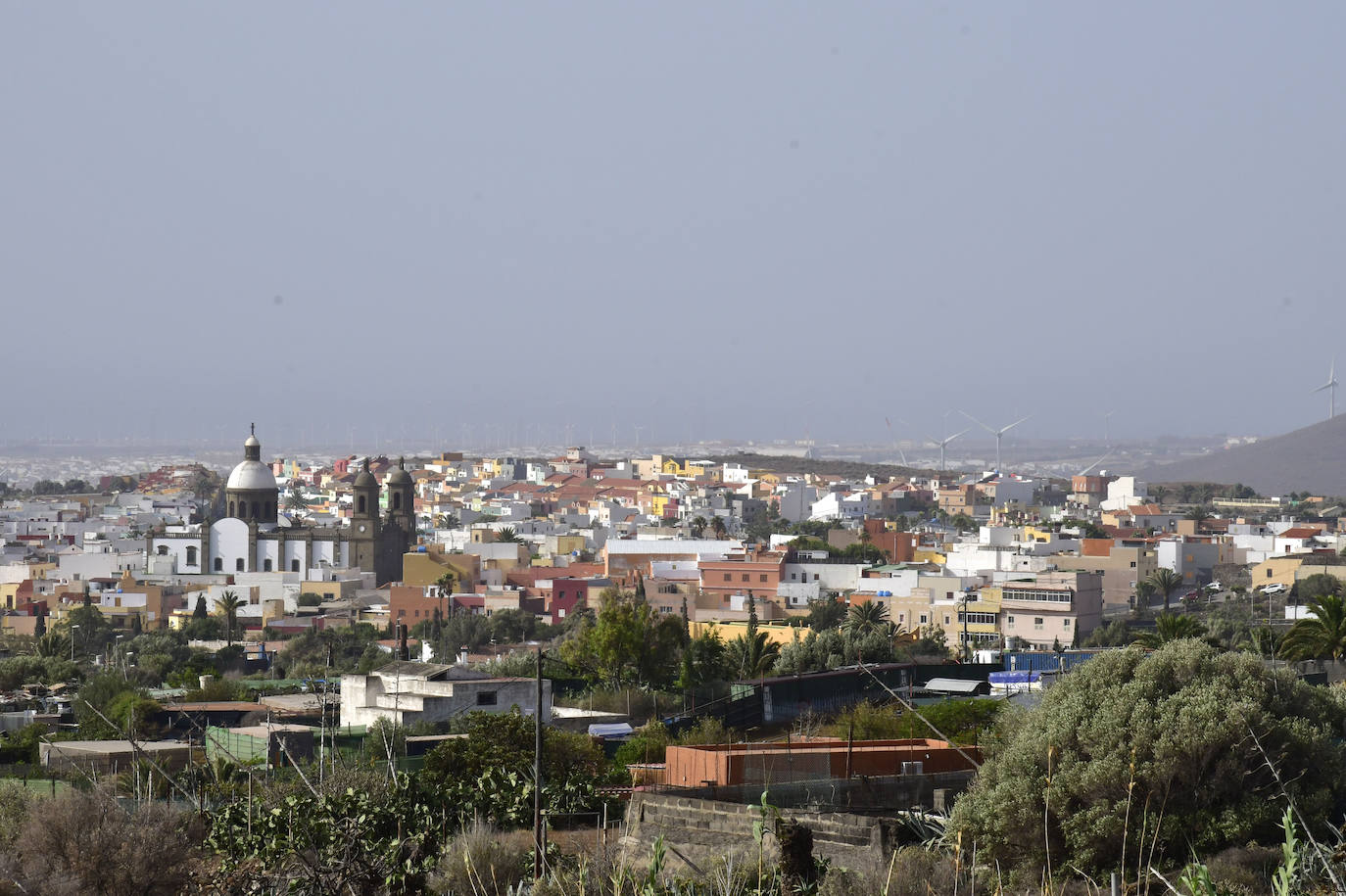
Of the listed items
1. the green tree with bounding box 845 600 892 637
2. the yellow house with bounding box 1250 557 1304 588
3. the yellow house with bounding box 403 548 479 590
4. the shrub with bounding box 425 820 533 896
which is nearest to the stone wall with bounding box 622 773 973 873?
the shrub with bounding box 425 820 533 896

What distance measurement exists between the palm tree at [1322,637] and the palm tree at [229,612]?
24.7 meters

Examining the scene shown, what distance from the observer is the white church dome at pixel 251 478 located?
6588 cm

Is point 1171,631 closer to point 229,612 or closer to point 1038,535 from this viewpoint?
point 229,612

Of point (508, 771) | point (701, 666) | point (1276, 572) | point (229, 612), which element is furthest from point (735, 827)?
point (1276, 572)

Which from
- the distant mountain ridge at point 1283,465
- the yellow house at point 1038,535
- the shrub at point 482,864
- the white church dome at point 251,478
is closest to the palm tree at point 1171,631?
the shrub at point 482,864

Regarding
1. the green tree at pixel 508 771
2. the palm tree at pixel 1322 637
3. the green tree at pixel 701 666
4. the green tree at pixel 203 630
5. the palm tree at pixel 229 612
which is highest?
the palm tree at pixel 1322 637

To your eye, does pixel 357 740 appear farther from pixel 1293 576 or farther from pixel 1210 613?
pixel 1293 576

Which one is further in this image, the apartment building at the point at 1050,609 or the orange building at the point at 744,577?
the orange building at the point at 744,577

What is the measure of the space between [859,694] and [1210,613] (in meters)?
21.7

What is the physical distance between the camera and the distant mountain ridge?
144 metres

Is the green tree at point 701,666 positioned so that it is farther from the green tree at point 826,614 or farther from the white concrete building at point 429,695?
the green tree at point 826,614

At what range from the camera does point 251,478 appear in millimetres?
66312

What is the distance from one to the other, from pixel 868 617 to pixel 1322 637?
16845 mm

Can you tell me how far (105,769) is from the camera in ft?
62.5
